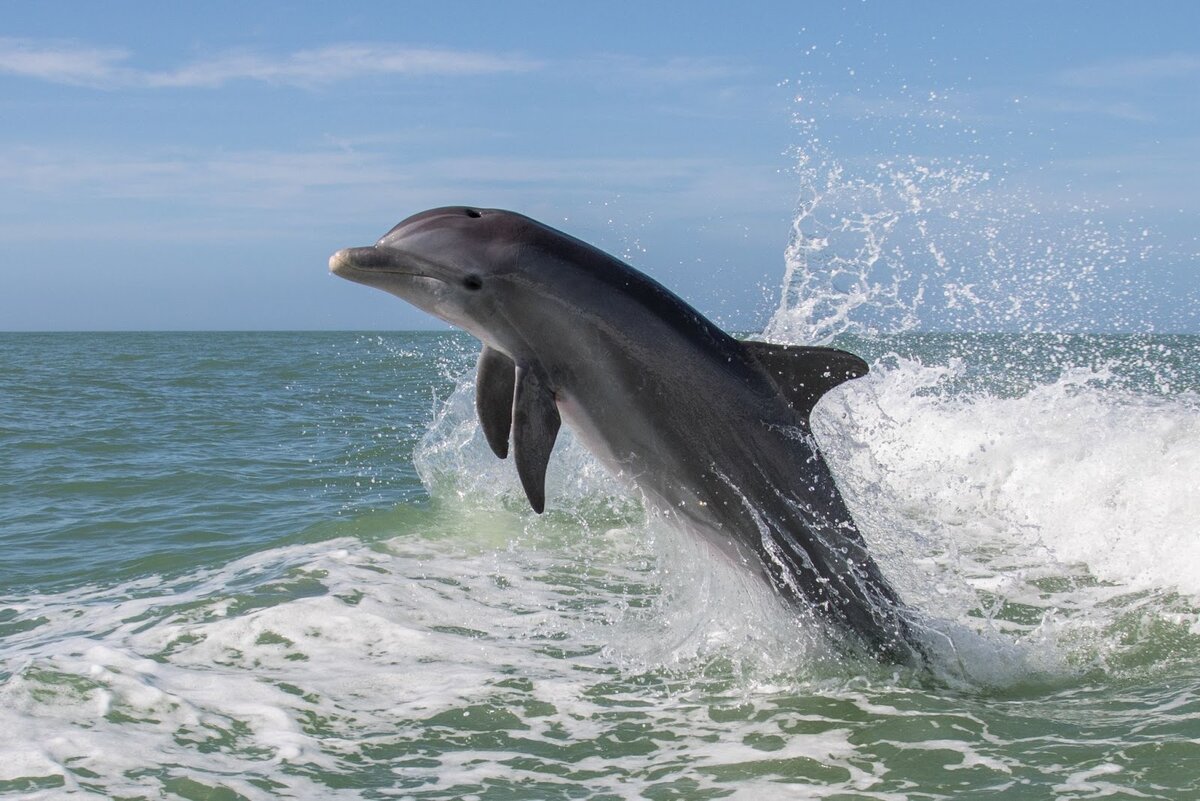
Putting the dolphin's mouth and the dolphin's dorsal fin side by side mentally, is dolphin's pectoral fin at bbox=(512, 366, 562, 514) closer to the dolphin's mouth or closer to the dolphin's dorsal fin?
the dolphin's mouth

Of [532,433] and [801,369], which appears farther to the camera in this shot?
[801,369]

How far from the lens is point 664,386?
5.36 m

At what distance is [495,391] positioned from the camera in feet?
18.5

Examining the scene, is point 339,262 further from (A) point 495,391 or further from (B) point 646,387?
(B) point 646,387

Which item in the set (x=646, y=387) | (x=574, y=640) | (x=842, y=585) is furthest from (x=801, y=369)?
(x=574, y=640)

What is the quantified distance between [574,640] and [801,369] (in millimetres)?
2311

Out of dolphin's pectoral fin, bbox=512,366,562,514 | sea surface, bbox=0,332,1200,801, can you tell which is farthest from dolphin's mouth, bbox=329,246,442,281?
sea surface, bbox=0,332,1200,801

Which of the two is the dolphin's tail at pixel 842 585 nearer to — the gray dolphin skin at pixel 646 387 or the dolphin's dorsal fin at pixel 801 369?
the gray dolphin skin at pixel 646 387

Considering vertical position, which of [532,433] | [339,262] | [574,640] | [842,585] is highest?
[339,262]

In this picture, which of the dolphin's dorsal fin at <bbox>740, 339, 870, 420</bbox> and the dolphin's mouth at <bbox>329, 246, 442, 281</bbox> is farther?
the dolphin's dorsal fin at <bbox>740, 339, 870, 420</bbox>

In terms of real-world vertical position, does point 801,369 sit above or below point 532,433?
above

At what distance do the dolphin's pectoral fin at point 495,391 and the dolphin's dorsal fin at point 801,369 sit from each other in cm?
119

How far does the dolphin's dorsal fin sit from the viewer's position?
5.39 meters

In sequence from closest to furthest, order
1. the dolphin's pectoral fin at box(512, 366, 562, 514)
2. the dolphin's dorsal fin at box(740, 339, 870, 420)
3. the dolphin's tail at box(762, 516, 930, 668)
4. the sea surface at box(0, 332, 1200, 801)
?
1. the sea surface at box(0, 332, 1200, 801)
2. the dolphin's pectoral fin at box(512, 366, 562, 514)
3. the dolphin's dorsal fin at box(740, 339, 870, 420)
4. the dolphin's tail at box(762, 516, 930, 668)
